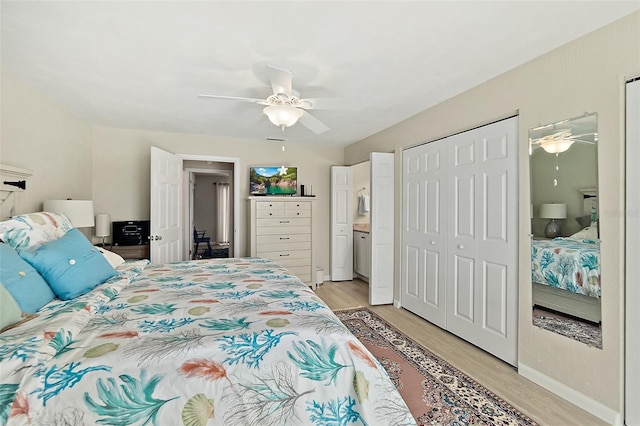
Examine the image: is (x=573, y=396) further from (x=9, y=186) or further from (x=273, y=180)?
(x=9, y=186)

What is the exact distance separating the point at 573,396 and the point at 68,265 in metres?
3.30

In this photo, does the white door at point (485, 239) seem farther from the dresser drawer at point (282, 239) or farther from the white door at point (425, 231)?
the dresser drawer at point (282, 239)

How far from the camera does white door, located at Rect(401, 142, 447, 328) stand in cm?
309

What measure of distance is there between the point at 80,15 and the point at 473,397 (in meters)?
3.43

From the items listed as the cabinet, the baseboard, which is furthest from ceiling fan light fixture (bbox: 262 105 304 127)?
the cabinet

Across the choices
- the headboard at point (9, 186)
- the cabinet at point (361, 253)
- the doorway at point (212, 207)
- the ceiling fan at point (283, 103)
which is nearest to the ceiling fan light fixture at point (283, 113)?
the ceiling fan at point (283, 103)

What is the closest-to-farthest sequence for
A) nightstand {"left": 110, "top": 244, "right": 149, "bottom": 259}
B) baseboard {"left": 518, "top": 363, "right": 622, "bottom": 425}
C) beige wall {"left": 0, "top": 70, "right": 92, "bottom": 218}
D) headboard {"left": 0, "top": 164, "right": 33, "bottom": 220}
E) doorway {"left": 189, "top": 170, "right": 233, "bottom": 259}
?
1. baseboard {"left": 518, "top": 363, "right": 622, "bottom": 425}
2. headboard {"left": 0, "top": 164, "right": 33, "bottom": 220}
3. beige wall {"left": 0, "top": 70, "right": 92, "bottom": 218}
4. nightstand {"left": 110, "top": 244, "right": 149, "bottom": 259}
5. doorway {"left": 189, "top": 170, "right": 233, "bottom": 259}

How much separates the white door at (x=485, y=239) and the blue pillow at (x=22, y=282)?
10.3 feet

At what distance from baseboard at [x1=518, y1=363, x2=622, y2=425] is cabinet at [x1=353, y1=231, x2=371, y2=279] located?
8.99ft

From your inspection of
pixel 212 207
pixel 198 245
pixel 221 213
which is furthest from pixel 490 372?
pixel 212 207

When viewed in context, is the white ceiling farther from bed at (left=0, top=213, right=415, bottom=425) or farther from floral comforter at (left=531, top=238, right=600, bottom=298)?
bed at (left=0, top=213, right=415, bottom=425)

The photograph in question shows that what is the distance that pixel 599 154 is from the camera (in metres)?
1.79

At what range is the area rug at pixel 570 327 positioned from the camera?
5.98ft

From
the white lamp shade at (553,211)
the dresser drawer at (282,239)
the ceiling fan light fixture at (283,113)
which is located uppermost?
the ceiling fan light fixture at (283,113)
